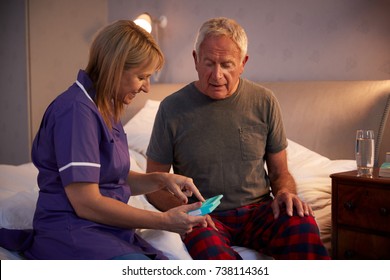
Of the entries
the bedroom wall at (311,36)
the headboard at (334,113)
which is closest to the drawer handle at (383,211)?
the headboard at (334,113)

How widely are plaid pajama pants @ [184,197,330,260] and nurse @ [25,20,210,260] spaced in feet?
0.43

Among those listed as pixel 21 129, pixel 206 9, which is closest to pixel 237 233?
pixel 206 9

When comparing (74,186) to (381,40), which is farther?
(381,40)

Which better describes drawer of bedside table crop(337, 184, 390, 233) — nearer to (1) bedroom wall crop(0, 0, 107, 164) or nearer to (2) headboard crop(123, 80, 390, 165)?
(2) headboard crop(123, 80, 390, 165)

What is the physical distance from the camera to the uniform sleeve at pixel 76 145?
3.24 ft

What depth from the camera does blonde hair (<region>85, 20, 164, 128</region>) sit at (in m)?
1.05

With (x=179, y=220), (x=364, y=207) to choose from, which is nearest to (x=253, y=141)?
(x=364, y=207)

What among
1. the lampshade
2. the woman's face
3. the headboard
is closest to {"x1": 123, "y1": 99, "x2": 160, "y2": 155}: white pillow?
the lampshade

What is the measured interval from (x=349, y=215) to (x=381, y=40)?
832 millimetres

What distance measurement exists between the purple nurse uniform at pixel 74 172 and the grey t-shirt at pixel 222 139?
33cm

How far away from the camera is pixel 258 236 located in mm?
1316

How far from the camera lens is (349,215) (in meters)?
1.46

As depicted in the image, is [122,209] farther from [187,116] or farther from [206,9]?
[206,9]

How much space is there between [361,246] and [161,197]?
0.58 metres
